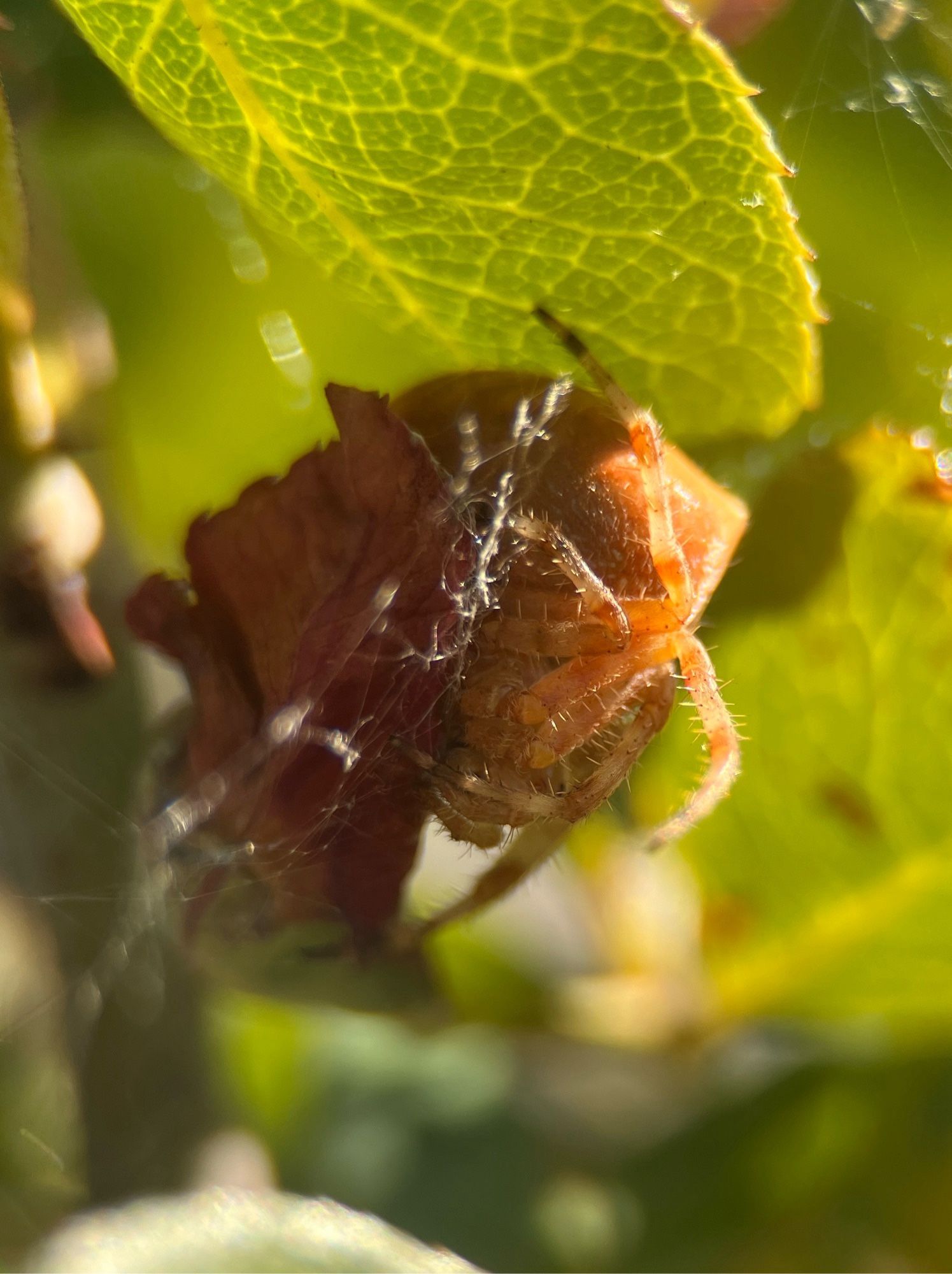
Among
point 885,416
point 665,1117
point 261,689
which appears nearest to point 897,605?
point 885,416

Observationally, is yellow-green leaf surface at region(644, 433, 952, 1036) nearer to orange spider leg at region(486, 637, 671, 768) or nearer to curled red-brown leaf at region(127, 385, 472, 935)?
orange spider leg at region(486, 637, 671, 768)

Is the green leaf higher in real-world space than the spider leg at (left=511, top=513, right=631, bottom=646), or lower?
lower

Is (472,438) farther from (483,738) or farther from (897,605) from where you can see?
(897,605)

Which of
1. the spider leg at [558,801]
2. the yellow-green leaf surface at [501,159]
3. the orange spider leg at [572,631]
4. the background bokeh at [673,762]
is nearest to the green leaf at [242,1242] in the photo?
the background bokeh at [673,762]

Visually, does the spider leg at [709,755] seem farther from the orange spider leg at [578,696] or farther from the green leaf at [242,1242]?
the green leaf at [242,1242]

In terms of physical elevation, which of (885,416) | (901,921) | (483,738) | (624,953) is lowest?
(624,953)

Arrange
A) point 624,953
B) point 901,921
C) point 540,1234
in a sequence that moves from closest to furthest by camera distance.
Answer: point 901,921, point 624,953, point 540,1234

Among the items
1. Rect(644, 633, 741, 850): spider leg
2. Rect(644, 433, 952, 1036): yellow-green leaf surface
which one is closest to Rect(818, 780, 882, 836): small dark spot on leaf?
Rect(644, 433, 952, 1036): yellow-green leaf surface
